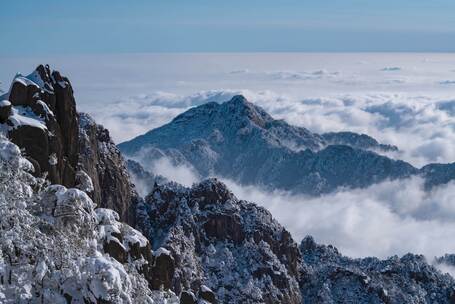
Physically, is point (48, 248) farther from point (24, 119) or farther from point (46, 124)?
point (46, 124)

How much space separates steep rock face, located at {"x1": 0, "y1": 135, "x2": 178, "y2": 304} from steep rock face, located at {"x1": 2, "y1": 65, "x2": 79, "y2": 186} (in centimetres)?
961

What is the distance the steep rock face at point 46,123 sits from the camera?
58.3 metres

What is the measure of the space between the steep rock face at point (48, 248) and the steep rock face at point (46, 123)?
9.61m

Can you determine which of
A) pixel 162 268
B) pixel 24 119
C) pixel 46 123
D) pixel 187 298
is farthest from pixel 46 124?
pixel 187 298

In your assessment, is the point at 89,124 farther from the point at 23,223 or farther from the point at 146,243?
the point at 23,223

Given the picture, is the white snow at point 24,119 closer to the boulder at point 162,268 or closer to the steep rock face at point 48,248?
the boulder at point 162,268

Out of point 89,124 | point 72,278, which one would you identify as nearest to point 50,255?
point 72,278

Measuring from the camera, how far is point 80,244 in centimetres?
3809

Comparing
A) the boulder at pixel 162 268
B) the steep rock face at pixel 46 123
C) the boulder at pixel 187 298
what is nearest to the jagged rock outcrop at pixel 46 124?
the steep rock face at pixel 46 123

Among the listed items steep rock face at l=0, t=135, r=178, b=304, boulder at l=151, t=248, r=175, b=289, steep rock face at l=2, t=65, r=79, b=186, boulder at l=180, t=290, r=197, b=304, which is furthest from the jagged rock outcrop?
boulder at l=180, t=290, r=197, b=304

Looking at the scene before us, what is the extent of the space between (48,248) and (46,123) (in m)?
37.8

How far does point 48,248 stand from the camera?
36125 mm

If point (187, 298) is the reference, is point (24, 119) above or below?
above

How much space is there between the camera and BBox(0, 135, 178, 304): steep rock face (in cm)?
3506
